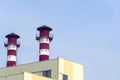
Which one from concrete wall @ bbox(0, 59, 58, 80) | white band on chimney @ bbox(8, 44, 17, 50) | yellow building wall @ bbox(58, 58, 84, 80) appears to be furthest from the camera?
white band on chimney @ bbox(8, 44, 17, 50)

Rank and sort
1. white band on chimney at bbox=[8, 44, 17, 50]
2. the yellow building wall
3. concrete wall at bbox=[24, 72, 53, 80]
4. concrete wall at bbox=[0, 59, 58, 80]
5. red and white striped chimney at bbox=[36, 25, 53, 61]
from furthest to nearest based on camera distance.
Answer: white band on chimney at bbox=[8, 44, 17, 50] < red and white striped chimney at bbox=[36, 25, 53, 61] < the yellow building wall < concrete wall at bbox=[0, 59, 58, 80] < concrete wall at bbox=[24, 72, 53, 80]

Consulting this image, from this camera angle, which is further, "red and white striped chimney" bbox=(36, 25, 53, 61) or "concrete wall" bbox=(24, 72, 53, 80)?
"red and white striped chimney" bbox=(36, 25, 53, 61)

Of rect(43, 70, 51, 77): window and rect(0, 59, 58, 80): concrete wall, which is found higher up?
rect(0, 59, 58, 80): concrete wall

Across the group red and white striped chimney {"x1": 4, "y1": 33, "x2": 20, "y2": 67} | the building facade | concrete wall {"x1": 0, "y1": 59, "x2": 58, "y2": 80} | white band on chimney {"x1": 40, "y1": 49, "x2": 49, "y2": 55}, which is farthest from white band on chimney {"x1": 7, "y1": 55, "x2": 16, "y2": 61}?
the building facade

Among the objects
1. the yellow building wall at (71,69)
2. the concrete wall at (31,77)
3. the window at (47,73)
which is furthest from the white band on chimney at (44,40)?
the concrete wall at (31,77)

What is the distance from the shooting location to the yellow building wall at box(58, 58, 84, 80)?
63.6m

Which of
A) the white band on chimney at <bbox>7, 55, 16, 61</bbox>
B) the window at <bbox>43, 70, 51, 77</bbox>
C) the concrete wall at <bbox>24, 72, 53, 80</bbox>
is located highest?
the white band on chimney at <bbox>7, 55, 16, 61</bbox>

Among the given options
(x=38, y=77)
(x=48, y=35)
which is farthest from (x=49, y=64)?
(x=48, y=35)

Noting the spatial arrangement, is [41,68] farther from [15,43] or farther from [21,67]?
[15,43]

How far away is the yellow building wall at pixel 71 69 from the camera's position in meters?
63.6

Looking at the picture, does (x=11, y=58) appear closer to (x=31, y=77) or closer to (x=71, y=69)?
(x=71, y=69)

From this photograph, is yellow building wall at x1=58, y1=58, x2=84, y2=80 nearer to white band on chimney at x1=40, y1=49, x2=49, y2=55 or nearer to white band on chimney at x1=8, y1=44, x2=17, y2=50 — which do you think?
white band on chimney at x1=40, y1=49, x2=49, y2=55

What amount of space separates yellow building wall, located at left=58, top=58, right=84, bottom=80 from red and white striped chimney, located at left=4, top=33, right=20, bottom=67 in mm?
12794

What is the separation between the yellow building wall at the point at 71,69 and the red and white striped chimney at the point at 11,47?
12.8m
